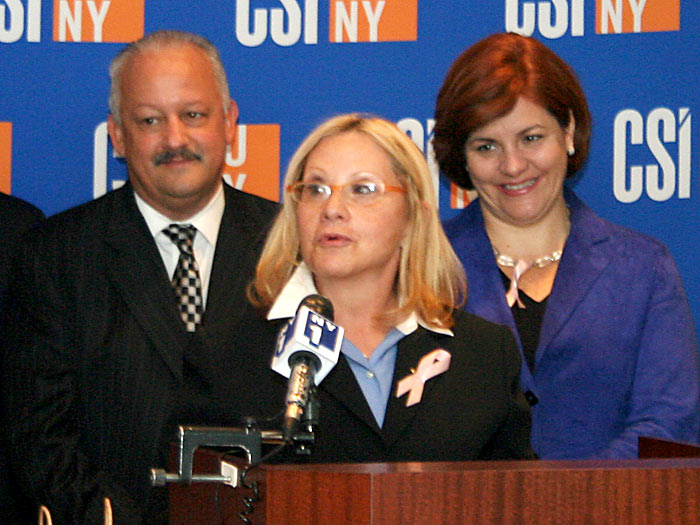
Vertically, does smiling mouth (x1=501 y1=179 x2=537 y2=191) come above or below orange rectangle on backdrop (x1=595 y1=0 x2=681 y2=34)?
below

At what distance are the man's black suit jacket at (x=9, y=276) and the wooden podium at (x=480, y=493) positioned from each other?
1.77 metres

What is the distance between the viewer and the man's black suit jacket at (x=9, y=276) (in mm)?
3109

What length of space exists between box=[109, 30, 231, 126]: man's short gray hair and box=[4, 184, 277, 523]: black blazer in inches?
14.5

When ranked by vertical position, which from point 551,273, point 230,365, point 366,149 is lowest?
point 230,365

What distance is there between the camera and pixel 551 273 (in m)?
3.05

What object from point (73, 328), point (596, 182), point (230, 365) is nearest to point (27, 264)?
point (73, 328)

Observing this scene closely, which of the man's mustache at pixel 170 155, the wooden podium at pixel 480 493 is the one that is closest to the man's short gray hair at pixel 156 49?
the man's mustache at pixel 170 155

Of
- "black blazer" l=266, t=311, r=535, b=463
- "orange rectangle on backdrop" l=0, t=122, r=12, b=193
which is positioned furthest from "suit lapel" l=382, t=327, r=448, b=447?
"orange rectangle on backdrop" l=0, t=122, r=12, b=193

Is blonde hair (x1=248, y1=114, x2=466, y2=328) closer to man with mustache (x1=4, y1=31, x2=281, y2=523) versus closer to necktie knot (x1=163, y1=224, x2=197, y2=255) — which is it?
man with mustache (x1=4, y1=31, x2=281, y2=523)

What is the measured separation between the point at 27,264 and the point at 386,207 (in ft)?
3.83

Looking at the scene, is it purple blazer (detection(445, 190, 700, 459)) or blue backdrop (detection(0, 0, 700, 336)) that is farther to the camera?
blue backdrop (detection(0, 0, 700, 336))

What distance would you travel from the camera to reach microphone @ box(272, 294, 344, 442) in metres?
1.64

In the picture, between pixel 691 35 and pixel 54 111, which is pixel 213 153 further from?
pixel 691 35

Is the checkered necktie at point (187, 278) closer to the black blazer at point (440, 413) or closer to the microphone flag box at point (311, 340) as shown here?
the black blazer at point (440, 413)
